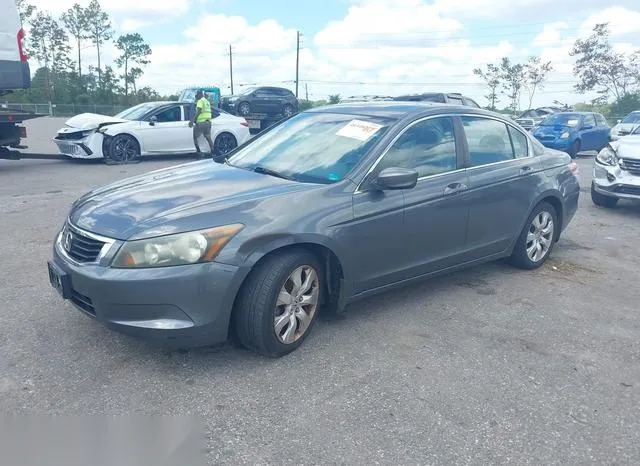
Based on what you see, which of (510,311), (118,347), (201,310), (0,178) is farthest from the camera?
(0,178)

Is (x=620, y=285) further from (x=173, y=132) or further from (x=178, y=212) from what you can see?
(x=173, y=132)

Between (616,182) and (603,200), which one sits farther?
(603,200)

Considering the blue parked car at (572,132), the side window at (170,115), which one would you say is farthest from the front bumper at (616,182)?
the side window at (170,115)

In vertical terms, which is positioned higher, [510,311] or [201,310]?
[201,310]

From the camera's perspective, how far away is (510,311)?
4.64 metres

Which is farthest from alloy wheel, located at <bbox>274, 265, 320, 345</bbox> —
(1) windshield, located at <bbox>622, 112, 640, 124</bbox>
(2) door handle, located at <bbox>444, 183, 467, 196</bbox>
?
(1) windshield, located at <bbox>622, 112, 640, 124</bbox>

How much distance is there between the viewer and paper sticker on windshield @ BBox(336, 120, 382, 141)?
172 inches

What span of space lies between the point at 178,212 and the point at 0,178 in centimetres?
898

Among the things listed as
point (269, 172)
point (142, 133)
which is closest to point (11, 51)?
point (142, 133)

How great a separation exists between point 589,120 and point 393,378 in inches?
709

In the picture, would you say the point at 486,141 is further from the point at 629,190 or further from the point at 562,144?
the point at 562,144

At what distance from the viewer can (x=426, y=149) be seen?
4.59 meters

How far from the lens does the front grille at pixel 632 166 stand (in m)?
8.32

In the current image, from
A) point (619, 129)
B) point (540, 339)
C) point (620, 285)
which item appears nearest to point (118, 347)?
point (540, 339)
